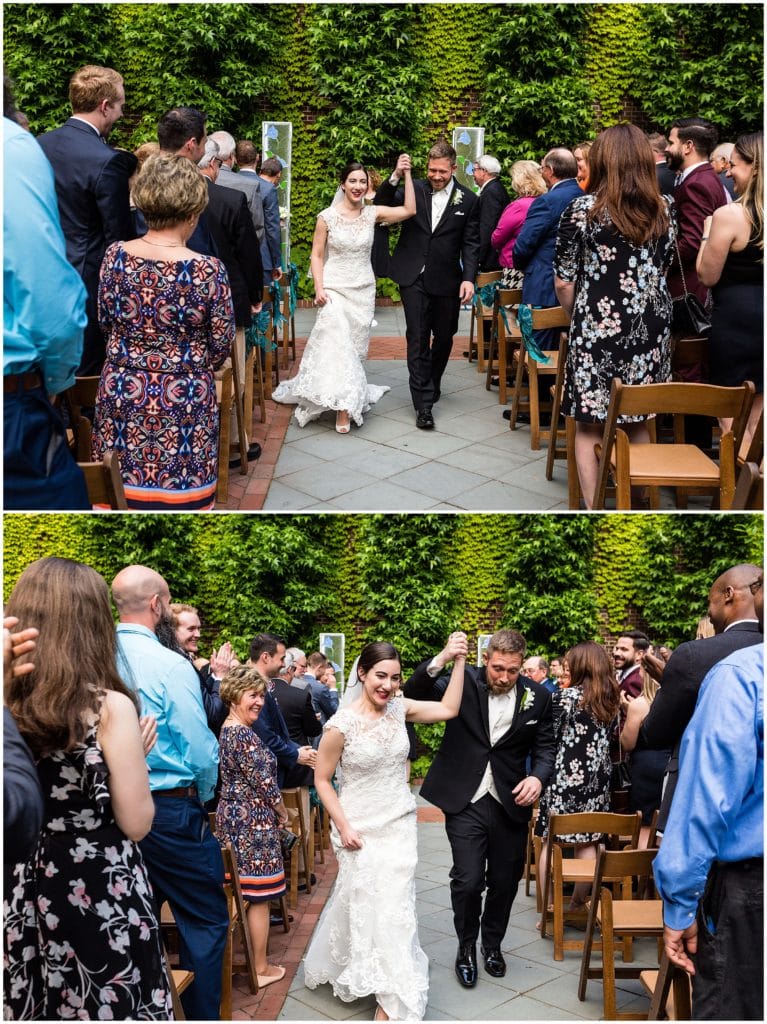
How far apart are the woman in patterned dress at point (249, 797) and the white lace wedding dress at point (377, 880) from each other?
56 centimetres

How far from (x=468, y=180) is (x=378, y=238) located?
5.30 metres

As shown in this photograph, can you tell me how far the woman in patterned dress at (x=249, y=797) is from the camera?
17.6 feet

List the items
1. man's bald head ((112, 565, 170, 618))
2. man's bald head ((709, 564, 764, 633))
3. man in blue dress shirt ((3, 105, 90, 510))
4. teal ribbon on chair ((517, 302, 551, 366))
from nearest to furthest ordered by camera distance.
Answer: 1. man in blue dress shirt ((3, 105, 90, 510))
2. man's bald head ((709, 564, 764, 633))
3. man's bald head ((112, 565, 170, 618))
4. teal ribbon on chair ((517, 302, 551, 366))

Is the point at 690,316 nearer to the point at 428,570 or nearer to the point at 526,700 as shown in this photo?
the point at 526,700

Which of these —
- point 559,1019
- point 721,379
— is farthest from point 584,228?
point 559,1019

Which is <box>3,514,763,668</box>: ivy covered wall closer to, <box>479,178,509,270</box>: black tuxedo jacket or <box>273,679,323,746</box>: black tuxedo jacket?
<box>479,178,509,270</box>: black tuxedo jacket

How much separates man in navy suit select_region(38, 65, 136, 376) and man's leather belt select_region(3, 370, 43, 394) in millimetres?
1550

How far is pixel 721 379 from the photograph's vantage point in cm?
550

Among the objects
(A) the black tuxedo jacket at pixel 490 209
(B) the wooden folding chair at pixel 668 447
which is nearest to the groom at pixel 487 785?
(B) the wooden folding chair at pixel 668 447

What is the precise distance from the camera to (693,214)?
242 inches

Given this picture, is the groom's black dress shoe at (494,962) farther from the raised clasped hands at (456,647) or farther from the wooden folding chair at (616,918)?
the raised clasped hands at (456,647)

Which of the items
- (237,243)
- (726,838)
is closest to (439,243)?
(237,243)

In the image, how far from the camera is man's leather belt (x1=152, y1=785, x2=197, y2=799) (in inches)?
151

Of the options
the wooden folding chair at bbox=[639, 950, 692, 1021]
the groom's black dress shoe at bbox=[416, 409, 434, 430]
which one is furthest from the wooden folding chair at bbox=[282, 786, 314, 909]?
the wooden folding chair at bbox=[639, 950, 692, 1021]
